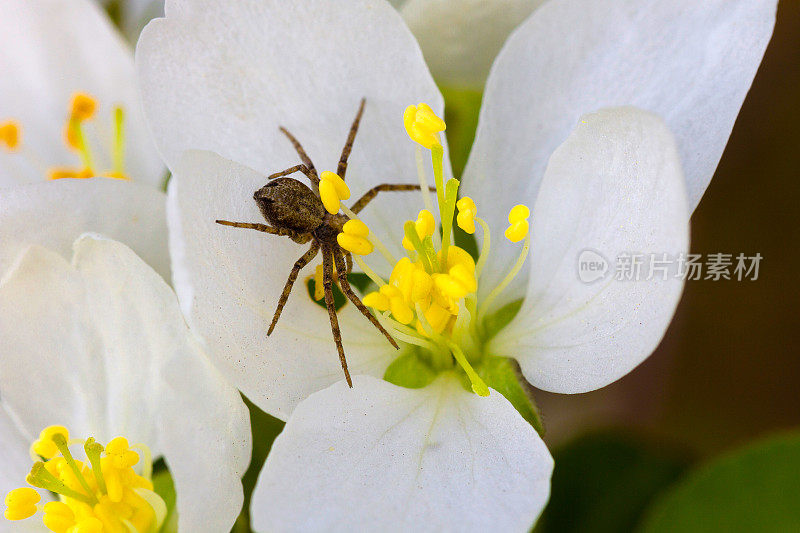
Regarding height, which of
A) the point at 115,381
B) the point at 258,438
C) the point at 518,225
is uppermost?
the point at 518,225

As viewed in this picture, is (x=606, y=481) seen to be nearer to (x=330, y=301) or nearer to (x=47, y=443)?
(x=330, y=301)

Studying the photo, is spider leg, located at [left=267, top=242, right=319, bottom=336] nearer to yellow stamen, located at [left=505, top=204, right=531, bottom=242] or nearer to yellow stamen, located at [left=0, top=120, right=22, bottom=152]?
yellow stamen, located at [left=505, top=204, right=531, bottom=242]

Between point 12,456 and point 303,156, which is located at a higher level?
point 303,156

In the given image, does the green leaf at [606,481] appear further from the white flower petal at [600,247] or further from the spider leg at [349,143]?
the spider leg at [349,143]

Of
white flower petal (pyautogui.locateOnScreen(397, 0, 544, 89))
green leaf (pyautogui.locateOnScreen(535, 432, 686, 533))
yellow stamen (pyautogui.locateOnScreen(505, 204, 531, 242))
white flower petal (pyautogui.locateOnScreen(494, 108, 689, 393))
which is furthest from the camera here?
green leaf (pyautogui.locateOnScreen(535, 432, 686, 533))

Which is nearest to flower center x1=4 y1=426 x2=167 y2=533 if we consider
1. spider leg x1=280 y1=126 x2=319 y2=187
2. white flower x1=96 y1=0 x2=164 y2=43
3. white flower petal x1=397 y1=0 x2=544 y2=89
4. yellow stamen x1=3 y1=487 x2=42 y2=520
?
yellow stamen x1=3 y1=487 x2=42 y2=520

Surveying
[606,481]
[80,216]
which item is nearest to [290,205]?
[80,216]
